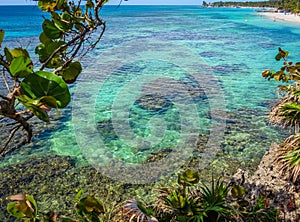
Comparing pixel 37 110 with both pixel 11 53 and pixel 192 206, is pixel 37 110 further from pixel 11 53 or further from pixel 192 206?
pixel 192 206

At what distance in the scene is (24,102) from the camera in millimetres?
707

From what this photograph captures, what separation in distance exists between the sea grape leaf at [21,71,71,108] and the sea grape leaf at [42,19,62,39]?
0.56 metres

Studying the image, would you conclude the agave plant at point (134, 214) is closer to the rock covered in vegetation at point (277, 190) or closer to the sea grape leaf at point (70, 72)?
the rock covered in vegetation at point (277, 190)

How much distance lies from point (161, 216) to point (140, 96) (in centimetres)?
986

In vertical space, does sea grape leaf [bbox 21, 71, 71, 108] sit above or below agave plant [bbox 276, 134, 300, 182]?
above

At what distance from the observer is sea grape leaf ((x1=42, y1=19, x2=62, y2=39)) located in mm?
1196

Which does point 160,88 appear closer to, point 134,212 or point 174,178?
point 174,178

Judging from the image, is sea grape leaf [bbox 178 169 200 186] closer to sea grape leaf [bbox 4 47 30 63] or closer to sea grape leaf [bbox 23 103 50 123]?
sea grape leaf [bbox 4 47 30 63]

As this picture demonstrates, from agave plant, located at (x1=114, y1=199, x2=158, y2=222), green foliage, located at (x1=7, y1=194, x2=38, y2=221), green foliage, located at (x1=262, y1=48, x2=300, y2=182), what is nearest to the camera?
green foliage, located at (x1=7, y1=194, x2=38, y2=221)

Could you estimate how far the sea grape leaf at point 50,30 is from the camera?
120 centimetres

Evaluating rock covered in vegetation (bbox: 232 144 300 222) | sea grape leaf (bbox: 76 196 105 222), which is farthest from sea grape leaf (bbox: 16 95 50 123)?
rock covered in vegetation (bbox: 232 144 300 222)

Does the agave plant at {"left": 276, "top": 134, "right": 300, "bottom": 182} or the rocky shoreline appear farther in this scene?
the agave plant at {"left": 276, "top": 134, "right": 300, "bottom": 182}

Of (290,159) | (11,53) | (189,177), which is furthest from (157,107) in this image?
(11,53)

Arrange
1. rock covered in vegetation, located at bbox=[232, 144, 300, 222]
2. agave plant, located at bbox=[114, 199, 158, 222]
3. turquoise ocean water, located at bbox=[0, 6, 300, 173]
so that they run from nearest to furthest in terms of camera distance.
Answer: agave plant, located at bbox=[114, 199, 158, 222] → rock covered in vegetation, located at bbox=[232, 144, 300, 222] → turquoise ocean water, located at bbox=[0, 6, 300, 173]
